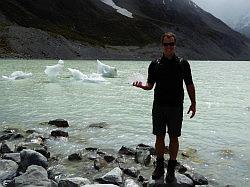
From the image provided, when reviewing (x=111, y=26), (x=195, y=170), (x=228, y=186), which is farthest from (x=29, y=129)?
(x=111, y=26)

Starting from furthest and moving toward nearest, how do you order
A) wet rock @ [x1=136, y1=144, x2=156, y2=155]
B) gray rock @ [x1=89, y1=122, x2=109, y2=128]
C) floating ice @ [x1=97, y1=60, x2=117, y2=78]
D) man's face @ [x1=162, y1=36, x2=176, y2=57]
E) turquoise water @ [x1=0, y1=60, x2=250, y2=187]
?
floating ice @ [x1=97, y1=60, x2=117, y2=78]
gray rock @ [x1=89, y1=122, x2=109, y2=128]
wet rock @ [x1=136, y1=144, x2=156, y2=155]
turquoise water @ [x1=0, y1=60, x2=250, y2=187]
man's face @ [x1=162, y1=36, x2=176, y2=57]

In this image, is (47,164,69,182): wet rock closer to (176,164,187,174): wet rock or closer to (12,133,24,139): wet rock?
(176,164,187,174): wet rock

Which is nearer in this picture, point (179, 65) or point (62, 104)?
point (179, 65)

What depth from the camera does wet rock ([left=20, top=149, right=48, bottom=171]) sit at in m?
10.7

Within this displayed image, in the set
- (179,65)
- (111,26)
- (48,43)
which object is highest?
(111,26)

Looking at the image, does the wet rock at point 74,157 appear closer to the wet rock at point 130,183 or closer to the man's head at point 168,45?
the wet rock at point 130,183

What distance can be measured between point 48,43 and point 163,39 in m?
90.6

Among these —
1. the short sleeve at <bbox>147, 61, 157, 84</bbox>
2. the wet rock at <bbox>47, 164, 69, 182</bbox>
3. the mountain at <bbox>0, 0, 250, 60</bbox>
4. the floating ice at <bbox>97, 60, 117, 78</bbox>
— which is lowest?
the wet rock at <bbox>47, 164, 69, 182</bbox>

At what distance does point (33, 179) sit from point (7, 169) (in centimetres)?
124

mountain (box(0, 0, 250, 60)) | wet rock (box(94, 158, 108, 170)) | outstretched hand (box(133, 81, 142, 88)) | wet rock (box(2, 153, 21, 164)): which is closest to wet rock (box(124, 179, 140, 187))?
wet rock (box(94, 158, 108, 170))

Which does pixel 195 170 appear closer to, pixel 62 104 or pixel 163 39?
pixel 163 39

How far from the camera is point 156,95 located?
966 cm

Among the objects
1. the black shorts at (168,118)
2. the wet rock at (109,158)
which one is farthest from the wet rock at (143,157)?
the black shorts at (168,118)

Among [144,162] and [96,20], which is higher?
[96,20]
